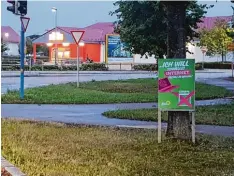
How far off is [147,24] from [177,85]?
2135 centimetres

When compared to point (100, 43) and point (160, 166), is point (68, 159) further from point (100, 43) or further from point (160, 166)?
point (100, 43)

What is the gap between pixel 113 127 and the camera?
11.7 meters

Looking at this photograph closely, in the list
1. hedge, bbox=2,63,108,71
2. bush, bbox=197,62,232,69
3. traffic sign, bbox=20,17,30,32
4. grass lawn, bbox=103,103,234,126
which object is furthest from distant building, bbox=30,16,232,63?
grass lawn, bbox=103,103,234,126

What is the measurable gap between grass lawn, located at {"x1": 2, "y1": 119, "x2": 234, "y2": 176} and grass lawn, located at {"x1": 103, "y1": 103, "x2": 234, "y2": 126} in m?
2.47

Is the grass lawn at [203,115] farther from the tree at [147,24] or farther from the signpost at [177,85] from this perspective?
the tree at [147,24]

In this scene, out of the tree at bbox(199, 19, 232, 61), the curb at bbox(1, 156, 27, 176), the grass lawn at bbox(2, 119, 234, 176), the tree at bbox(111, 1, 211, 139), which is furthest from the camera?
the tree at bbox(199, 19, 232, 61)

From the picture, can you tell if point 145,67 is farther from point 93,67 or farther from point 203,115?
point 203,115

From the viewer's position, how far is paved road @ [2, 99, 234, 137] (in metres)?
11.9

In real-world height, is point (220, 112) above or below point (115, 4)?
below

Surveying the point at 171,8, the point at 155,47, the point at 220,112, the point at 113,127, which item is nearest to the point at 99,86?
the point at 155,47

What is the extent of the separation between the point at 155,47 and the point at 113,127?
745 inches

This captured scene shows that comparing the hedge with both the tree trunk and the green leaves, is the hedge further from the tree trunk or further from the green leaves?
the tree trunk

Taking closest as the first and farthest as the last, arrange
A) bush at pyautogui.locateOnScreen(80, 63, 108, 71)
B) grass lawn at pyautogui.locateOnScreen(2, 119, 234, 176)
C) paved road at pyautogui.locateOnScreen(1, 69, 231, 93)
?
grass lawn at pyautogui.locateOnScreen(2, 119, 234, 176) < paved road at pyautogui.locateOnScreen(1, 69, 231, 93) < bush at pyautogui.locateOnScreen(80, 63, 108, 71)

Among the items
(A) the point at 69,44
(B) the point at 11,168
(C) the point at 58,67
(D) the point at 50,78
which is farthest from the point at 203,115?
(A) the point at 69,44
